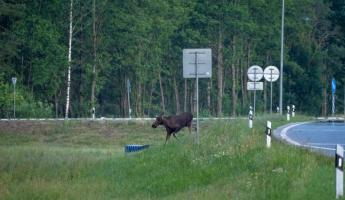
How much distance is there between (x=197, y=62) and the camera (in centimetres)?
2656

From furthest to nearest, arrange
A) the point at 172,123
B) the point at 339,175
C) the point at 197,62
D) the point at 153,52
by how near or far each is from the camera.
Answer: the point at 153,52
the point at 172,123
the point at 197,62
the point at 339,175

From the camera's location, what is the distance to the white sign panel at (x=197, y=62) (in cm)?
2650

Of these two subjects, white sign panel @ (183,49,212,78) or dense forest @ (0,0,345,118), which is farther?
dense forest @ (0,0,345,118)

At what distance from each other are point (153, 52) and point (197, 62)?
45.1 metres

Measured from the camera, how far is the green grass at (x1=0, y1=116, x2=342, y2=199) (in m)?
17.5

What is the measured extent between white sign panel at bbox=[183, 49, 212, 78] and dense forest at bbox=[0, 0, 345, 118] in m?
31.9

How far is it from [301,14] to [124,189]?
203 ft

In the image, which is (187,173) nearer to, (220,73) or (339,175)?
(339,175)

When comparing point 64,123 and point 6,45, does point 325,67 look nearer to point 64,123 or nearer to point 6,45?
point 6,45

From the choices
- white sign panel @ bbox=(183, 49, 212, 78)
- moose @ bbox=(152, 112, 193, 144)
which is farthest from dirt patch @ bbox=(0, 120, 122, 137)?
white sign panel @ bbox=(183, 49, 212, 78)

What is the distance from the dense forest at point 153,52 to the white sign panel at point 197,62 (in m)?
31.9

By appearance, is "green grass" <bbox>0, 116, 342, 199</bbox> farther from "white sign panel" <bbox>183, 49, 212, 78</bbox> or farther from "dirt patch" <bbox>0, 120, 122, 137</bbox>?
"dirt patch" <bbox>0, 120, 122, 137</bbox>

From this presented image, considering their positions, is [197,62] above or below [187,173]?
above

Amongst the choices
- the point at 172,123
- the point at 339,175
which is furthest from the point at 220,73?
the point at 339,175
